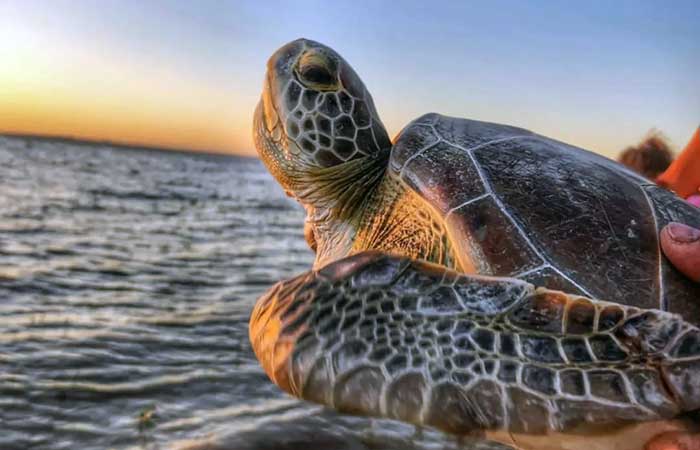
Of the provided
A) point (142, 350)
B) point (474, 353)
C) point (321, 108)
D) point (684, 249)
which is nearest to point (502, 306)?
point (474, 353)

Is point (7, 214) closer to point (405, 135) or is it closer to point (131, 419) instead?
point (131, 419)

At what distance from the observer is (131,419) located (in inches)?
115

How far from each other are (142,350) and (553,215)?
3389mm

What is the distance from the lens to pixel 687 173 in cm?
210

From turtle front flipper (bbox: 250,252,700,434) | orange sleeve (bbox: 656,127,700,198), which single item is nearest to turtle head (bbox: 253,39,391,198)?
turtle front flipper (bbox: 250,252,700,434)

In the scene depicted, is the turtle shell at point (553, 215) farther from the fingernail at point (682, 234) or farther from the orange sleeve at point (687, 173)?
the orange sleeve at point (687, 173)

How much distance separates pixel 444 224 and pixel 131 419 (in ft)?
7.52

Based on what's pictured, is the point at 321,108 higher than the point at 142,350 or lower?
higher

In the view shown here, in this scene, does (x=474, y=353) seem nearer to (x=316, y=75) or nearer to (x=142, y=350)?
(x=316, y=75)

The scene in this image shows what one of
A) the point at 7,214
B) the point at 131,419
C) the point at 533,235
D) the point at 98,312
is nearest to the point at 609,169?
the point at 533,235

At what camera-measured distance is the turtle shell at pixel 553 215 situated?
1030mm

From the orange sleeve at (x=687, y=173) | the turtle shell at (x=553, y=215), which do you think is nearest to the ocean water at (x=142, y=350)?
the orange sleeve at (x=687, y=173)

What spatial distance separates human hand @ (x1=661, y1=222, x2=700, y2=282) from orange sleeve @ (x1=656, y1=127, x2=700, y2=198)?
1152 mm

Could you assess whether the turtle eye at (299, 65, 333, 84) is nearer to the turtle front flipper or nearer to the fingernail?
the turtle front flipper
